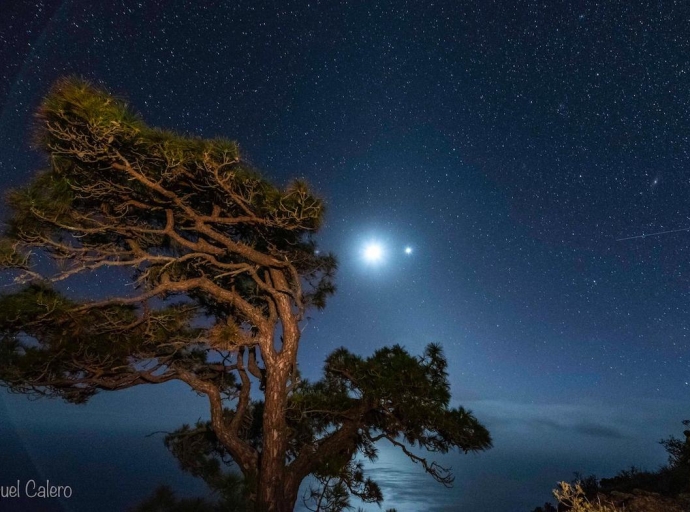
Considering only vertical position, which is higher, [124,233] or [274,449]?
[124,233]

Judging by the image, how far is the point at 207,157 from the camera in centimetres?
568

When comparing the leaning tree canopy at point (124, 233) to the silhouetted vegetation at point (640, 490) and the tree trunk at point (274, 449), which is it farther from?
the silhouetted vegetation at point (640, 490)

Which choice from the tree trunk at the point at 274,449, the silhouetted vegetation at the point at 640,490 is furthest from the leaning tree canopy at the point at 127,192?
the silhouetted vegetation at the point at 640,490

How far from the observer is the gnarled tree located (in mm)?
5809

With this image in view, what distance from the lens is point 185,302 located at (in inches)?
339

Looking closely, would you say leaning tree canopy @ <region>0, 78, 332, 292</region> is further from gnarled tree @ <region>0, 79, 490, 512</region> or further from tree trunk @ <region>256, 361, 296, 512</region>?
tree trunk @ <region>256, 361, 296, 512</region>

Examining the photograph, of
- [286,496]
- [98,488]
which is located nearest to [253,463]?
[286,496]

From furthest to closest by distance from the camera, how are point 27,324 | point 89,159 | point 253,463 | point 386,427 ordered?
1. point 386,427
2. point 253,463
3. point 27,324
4. point 89,159

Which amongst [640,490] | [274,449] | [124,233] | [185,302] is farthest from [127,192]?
[640,490]

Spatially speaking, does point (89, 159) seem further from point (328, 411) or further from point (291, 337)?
point (328, 411)

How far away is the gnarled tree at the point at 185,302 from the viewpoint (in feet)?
19.1

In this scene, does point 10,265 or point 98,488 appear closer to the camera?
point 10,265

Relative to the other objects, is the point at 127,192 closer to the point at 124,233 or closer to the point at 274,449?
the point at 124,233

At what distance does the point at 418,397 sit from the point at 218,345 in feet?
11.8
